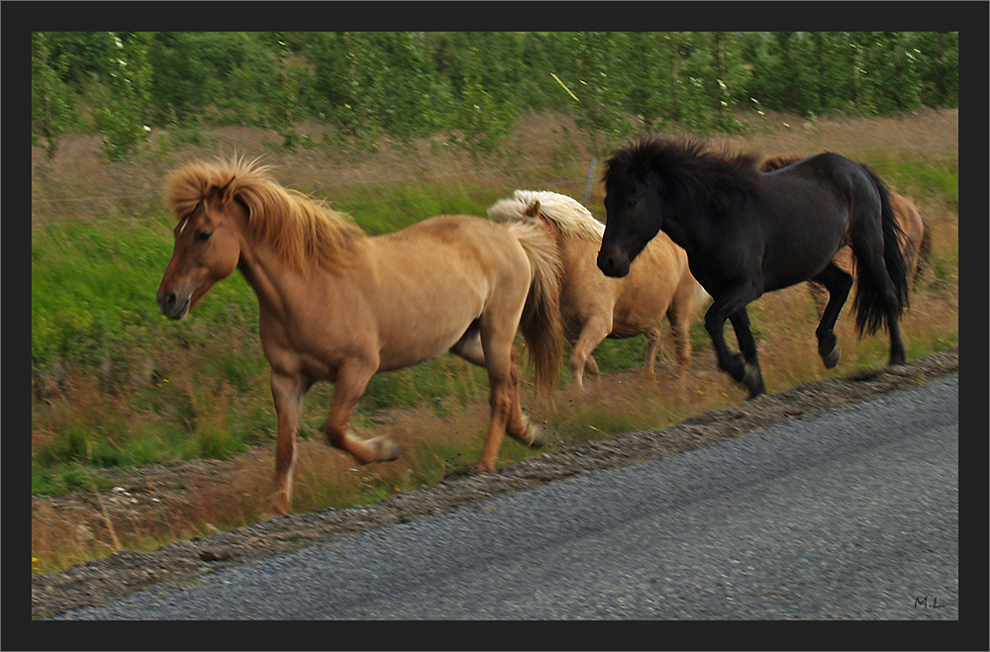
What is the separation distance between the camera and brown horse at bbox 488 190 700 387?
1026 cm

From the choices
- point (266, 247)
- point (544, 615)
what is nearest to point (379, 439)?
point (266, 247)

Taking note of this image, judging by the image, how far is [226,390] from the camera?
11070 millimetres

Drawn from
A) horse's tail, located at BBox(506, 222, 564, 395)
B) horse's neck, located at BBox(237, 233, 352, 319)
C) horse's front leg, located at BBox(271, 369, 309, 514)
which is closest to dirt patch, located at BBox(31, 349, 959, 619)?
horse's front leg, located at BBox(271, 369, 309, 514)

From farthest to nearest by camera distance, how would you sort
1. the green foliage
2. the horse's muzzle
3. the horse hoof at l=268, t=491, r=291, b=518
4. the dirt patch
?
the green foliage
the horse hoof at l=268, t=491, r=291, b=518
the horse's muzzle
the dirt patch

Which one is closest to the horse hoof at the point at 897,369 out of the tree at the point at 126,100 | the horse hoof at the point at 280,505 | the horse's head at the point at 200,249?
the horse hoof at the point at 280,505

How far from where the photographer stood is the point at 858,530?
5.50 metres

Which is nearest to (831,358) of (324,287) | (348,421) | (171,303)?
(348,421)

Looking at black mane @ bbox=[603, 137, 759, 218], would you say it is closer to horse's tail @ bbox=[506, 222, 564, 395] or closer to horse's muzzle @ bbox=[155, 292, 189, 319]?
horse's tail @ bbox=[506, 222, 564, 395]

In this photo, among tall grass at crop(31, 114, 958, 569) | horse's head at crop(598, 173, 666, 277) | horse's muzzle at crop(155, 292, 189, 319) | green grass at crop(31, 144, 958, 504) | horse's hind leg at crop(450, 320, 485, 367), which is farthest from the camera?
green grass at crop(31, 144, 958, 504)

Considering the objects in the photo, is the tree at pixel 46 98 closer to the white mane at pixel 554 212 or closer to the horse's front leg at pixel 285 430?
the white mane at pixel 554 212

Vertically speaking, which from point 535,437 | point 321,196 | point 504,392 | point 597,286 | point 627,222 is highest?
point 627,222

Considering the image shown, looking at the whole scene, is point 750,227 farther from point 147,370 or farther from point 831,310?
point 147,370

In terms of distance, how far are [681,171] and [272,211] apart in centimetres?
344

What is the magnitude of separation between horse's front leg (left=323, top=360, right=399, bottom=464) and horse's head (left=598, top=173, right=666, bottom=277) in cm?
216
